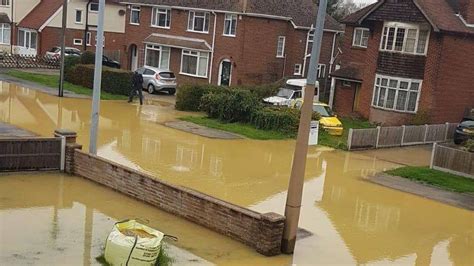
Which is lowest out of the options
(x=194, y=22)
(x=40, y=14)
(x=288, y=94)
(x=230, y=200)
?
(x=230, y=200)

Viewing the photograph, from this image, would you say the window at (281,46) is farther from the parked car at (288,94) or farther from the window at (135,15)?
the window at (135,15)

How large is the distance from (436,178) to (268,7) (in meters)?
21.4

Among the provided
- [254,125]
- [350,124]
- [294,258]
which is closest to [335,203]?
[294,258]

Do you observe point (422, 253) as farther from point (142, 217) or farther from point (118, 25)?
point (118, 25)

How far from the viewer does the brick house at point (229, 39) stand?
38000mm

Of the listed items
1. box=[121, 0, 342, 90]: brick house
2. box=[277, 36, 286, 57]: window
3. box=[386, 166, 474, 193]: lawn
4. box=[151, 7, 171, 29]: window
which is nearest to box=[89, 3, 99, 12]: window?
box=[121, 0, 342, 90]: brick house

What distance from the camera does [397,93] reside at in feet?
100

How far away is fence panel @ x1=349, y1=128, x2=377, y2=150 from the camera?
24.2 meters

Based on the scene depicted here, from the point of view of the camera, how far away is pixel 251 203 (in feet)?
49.8

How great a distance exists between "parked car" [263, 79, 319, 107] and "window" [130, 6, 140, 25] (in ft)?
54.6

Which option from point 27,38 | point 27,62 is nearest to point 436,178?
point 27,62

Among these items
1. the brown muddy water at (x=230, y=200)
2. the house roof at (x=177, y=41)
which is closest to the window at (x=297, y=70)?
the house roof at (x=177, y=41)

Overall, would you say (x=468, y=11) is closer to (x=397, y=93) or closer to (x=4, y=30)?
(x=397, y=93)

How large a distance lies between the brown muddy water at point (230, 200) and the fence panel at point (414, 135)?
6.24ft
